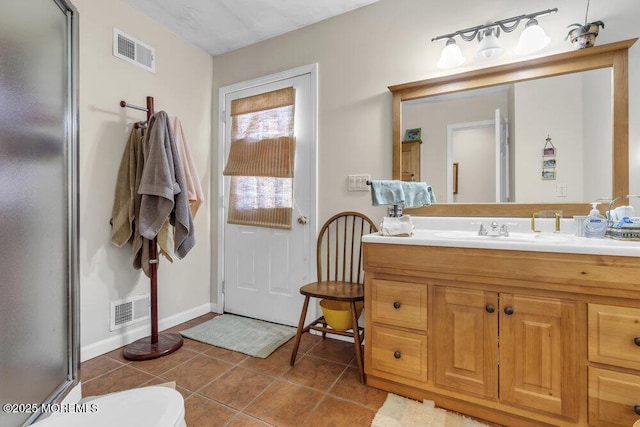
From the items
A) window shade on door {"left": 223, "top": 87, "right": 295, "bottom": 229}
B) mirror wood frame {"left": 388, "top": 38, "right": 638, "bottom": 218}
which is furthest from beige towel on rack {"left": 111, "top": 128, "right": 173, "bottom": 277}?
mirror wood frame {"left": 388, "top": 38, "right": 638, "bottom": 218}

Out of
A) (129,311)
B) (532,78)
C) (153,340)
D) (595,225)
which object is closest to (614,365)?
(595,225)

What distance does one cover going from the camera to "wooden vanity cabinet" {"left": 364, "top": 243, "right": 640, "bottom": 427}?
116 centimetres

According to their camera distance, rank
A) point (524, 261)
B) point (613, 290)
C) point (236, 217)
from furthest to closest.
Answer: point (236, 217) < point (524, 261) < point (613, 290)

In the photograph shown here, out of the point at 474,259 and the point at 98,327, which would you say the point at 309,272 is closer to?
the point at 474,259

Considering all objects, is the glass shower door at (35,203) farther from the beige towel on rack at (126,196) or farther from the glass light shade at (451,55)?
the glass light shade at (451,55)

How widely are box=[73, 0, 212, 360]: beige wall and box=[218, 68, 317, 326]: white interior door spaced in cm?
40

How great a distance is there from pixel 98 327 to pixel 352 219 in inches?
73.7

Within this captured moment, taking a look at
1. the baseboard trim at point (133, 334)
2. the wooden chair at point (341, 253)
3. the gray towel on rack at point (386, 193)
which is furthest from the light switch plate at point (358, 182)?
the baseboard trim at point (133, 334)

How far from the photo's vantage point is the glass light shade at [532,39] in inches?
65.1

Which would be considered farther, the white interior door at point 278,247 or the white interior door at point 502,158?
the white interior door at point 278,247

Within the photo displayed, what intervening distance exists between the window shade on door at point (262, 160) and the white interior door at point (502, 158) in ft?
4.72

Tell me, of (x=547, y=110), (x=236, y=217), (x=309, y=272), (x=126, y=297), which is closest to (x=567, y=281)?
(x=547, y=110)

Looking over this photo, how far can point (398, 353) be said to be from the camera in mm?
1553

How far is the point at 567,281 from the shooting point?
1.22 metres
